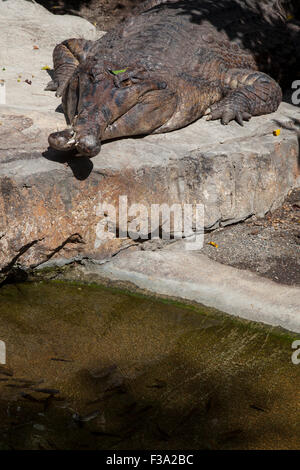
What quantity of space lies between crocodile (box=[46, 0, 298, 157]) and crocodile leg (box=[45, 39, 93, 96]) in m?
0.01

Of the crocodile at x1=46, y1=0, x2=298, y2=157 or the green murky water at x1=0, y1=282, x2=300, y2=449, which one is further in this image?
the crocodile at x1=46, y1=0, x2=298, y2=157

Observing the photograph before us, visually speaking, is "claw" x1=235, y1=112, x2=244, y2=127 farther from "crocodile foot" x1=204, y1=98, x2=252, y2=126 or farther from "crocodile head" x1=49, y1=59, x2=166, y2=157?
"crocodile head" x1=49, y1=59, x2=166, y2=157

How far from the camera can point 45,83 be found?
6.46 metres

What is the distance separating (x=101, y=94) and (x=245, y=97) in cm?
168

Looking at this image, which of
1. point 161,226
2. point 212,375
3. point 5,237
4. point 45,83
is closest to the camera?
point 212,375

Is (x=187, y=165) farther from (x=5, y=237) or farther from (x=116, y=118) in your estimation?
(x=5, y=237)

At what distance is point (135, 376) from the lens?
345 centimetres

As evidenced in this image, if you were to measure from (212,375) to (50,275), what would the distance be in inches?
63.3

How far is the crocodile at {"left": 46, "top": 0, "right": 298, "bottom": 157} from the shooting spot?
495 centimetres

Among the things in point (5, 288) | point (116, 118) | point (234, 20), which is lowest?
point (5, 288)

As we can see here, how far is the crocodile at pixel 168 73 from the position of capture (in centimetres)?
495

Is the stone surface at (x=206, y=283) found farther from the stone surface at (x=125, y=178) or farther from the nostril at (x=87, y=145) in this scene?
the nostril at (x=87, y=145)

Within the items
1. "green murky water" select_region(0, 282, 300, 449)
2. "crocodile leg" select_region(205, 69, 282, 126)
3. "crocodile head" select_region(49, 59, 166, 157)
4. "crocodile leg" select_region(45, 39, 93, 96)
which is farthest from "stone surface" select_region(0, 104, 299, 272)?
"crocodile leg" select_region(45, 39, 93, 96)

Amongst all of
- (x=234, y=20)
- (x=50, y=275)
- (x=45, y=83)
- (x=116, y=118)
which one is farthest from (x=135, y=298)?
(x=234, y=20)
